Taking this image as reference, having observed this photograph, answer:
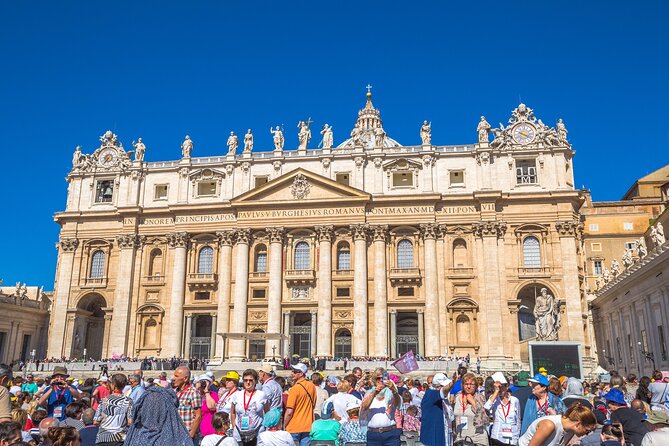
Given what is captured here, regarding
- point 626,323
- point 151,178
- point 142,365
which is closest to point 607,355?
point 626,323

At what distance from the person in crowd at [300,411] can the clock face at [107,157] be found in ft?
167

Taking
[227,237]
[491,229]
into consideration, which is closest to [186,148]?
[227,237]

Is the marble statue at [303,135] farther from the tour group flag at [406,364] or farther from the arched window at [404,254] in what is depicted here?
the tour group flag at [406,364]

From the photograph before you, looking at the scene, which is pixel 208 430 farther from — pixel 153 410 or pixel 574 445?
pixel 574 445

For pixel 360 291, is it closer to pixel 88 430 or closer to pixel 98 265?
pixel 98 265

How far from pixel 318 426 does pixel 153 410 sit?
2878 mm

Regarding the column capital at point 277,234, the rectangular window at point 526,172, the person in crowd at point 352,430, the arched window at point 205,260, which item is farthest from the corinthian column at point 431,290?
the person in crowd at point 352,430

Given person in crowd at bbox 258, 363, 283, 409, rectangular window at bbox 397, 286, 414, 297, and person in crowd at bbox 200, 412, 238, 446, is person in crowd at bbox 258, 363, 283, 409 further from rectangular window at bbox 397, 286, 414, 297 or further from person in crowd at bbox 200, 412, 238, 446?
rectangular window at bbox 397, 286, 414, 297

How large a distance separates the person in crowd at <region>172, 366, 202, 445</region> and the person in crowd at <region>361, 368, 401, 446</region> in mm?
2678

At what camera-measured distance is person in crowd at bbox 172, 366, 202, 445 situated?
9250 millimetres

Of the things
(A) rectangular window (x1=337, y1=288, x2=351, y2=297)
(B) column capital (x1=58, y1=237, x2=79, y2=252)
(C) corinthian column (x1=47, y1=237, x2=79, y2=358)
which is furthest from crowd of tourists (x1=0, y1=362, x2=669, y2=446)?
(B) column capital (x1=58, y1=237, x2=79, y2=252)

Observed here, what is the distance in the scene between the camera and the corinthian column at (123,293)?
5078 centimetres

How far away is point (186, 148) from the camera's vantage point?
181 ft

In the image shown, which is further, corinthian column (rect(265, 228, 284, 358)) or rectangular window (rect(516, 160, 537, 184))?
rectangular window (rect(516, 160, 537, 184))
